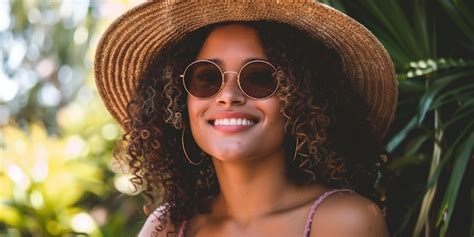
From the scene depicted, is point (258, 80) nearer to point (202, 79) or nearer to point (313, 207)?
point (202, 79)

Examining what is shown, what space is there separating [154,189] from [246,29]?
836 millimetres

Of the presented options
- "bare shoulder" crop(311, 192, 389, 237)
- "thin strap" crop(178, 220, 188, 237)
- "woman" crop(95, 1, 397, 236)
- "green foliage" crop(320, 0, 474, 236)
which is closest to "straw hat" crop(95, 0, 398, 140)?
"woman" crop(95, 1, 397, 236)

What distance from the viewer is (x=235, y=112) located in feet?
10.4

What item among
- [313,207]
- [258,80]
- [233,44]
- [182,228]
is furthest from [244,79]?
[182,228]

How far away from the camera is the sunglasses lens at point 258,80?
3.16m

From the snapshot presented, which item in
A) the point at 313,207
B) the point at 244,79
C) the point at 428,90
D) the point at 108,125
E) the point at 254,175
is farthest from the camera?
the point at 108,125

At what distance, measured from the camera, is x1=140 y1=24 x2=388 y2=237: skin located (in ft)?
10.4

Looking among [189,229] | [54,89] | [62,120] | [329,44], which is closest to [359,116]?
[329,44]

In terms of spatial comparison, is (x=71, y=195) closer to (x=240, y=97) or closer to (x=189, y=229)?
(x=189, y=229)

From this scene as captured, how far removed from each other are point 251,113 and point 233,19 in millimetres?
344

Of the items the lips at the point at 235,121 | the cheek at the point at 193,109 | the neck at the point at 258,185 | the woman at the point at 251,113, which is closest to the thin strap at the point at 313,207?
the woman at the point at 251,113

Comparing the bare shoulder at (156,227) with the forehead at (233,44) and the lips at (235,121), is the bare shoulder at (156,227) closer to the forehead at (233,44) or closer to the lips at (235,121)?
the lips at (235,121)

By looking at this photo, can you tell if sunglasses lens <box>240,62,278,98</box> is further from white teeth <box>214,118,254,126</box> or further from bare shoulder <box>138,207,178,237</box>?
bare shoulder <box>138,207,178,237</box>

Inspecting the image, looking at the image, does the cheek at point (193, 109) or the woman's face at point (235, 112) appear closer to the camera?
the woman's face at point (235, 112)
